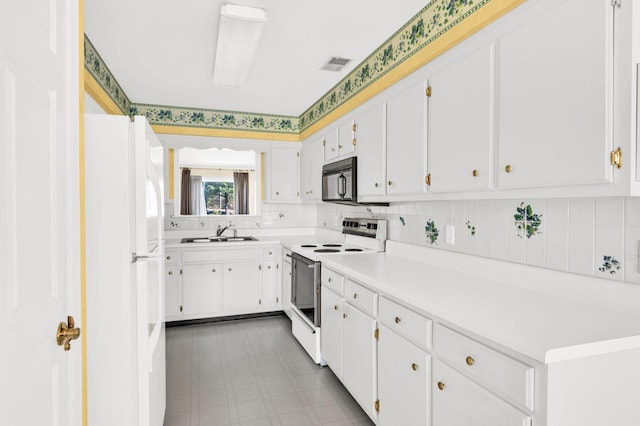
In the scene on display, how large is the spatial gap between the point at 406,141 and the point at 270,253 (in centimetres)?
249

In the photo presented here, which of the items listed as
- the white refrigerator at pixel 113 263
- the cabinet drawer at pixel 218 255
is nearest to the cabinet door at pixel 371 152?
the white refrigerator at pixel 113 263

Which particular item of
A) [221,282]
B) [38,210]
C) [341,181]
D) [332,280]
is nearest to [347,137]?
[341,181]

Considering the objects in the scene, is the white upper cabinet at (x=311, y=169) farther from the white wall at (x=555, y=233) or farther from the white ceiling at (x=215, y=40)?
the white wall at (x=555, y=233)

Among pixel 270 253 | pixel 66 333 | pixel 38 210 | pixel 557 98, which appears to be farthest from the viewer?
pixel 270 253

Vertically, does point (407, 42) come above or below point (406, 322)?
above

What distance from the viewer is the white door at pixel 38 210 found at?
79 centimetres

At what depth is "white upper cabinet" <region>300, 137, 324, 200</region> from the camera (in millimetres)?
4020

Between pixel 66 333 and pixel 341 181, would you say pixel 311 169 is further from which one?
pixel 66 333

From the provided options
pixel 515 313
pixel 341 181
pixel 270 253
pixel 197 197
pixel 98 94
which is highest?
pixel 98 94

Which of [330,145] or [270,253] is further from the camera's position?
[270,253]

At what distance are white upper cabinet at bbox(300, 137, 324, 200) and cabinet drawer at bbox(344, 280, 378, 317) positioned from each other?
5.78 ft

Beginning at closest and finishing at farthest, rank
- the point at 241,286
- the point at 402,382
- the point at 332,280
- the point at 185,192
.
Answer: the point at 402,382 → the point at 332,280 → the point at 241,286 → the point at 185,192

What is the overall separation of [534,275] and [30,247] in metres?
1.90

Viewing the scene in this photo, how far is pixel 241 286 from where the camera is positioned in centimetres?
425
